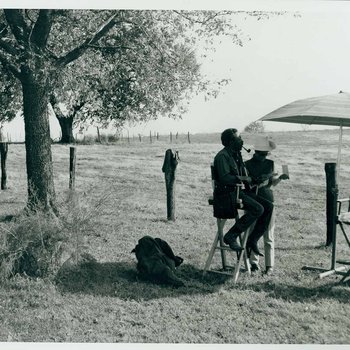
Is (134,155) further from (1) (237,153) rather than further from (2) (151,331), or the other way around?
(2) (151,331)

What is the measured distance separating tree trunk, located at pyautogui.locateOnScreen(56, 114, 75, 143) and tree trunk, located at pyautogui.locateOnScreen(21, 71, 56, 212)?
3.34 m

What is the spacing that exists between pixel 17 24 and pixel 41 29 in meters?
0.47

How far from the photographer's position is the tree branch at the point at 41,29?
1046cm

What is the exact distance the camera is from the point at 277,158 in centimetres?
1920

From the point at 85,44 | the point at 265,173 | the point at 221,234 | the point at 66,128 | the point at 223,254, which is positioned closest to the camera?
the point at 265,173

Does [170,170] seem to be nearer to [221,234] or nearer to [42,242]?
[221,234]

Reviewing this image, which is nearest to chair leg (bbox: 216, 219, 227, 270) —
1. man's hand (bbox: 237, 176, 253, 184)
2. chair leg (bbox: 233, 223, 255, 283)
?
chair leg (bbox: 233, 223, 255, 283)

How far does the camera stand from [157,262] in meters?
7.31

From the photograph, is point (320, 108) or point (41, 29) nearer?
point (320, 108)

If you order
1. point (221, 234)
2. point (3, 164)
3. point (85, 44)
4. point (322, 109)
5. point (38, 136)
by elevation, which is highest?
point (85, 44)

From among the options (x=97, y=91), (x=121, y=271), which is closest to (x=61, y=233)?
(x=121, y=271)

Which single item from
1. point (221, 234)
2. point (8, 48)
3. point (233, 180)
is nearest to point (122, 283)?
point (221, 234)

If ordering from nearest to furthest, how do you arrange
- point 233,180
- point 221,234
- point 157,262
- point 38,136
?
point 233,180, point 157,262, point 221,234, point 38,136

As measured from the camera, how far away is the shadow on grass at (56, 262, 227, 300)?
22.5 ft
